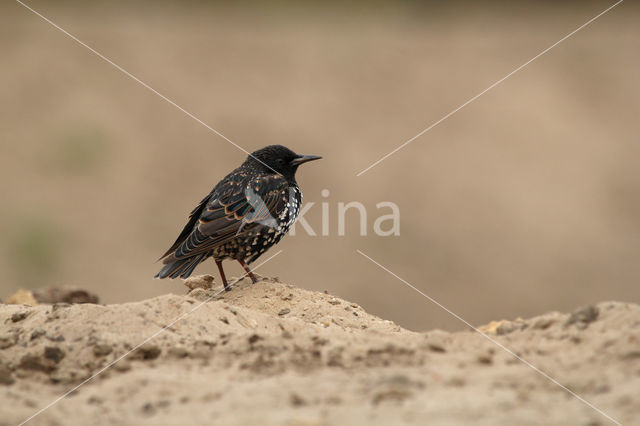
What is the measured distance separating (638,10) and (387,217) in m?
12.0

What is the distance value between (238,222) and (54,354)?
118 inches

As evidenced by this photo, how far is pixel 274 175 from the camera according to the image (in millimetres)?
8414

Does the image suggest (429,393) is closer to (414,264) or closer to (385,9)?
(414,264)

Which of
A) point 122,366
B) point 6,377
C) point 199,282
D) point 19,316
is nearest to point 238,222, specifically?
point 199,282

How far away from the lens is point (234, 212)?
306 inches

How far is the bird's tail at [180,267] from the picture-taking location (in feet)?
25.0

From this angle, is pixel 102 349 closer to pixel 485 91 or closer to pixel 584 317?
pixel 584 317

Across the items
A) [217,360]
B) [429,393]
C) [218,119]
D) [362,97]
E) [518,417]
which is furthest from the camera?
[362,97]

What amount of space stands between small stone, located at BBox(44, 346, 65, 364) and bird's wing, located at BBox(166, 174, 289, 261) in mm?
2743

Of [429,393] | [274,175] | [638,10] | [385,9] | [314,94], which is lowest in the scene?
[429,393]

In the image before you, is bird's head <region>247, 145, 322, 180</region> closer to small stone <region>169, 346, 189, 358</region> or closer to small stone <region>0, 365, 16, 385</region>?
small stone <region>169, 346, 189, 358</region>

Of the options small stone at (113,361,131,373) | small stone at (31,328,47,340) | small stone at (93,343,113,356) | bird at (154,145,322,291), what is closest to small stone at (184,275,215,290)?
bird at (154,145,322,291)

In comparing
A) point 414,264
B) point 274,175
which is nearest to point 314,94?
point 414,264

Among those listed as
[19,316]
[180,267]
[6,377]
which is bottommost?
[6,377]
